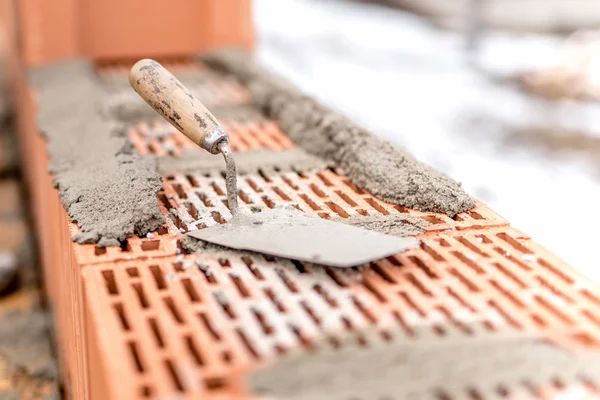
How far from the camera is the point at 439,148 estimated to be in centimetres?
365

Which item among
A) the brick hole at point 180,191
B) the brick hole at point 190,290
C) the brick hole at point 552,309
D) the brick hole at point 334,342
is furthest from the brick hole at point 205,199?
the brick hole at point 552,309

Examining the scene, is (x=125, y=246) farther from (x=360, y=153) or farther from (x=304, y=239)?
(x=360, y=153)

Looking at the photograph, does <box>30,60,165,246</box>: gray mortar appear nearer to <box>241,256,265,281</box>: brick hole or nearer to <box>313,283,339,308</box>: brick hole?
<box>241,256,265,281</box>: brick hole

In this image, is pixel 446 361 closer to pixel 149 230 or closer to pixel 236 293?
pixel 236 293

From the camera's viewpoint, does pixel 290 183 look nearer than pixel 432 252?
No

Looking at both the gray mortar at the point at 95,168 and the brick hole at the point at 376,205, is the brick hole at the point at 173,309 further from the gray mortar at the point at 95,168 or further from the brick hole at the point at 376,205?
the brick hole at the point at 376,205

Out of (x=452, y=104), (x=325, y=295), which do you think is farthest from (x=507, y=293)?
(x=452, y=104)

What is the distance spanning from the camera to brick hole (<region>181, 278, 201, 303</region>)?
114 centimetres

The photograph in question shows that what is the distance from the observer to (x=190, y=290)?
3.81 ft

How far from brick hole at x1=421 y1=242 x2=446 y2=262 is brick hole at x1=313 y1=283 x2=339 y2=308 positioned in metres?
0.23

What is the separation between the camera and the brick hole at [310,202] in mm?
1479

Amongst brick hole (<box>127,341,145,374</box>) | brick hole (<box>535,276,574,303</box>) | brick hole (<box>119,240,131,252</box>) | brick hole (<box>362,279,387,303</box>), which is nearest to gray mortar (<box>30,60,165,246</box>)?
brick hole (<box>119,240,131,252</box>)

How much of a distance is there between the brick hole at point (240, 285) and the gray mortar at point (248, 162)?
54 centimetres

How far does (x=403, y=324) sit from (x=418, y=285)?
0.43 feet
